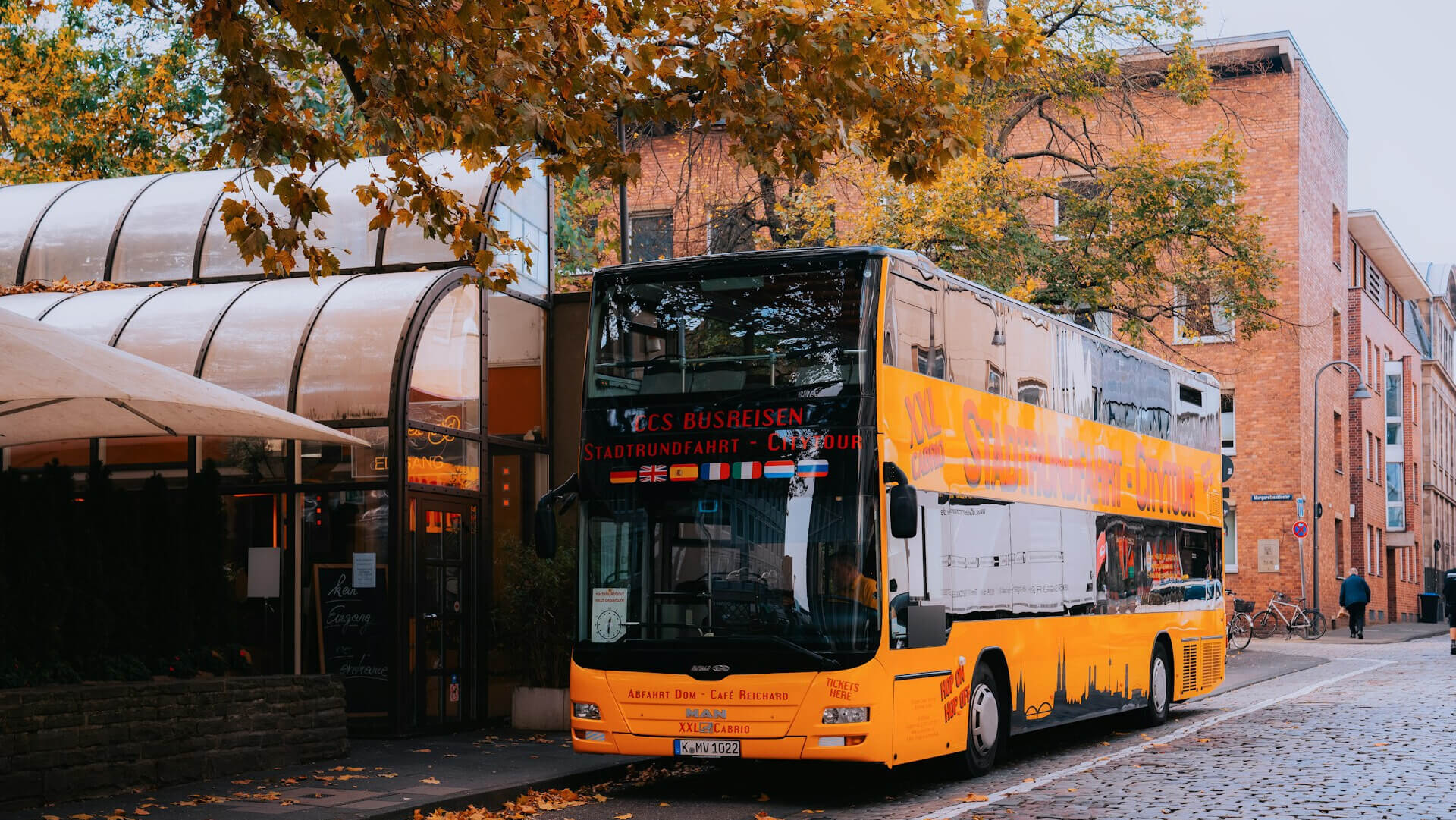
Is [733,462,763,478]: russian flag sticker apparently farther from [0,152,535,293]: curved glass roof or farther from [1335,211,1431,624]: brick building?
[1335,211,1431,624]: brick building

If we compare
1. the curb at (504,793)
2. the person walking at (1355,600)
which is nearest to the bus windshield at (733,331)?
the curb at (504,793)

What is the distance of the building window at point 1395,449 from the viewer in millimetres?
58656

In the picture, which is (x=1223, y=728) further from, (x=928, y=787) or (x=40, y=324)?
(x=40, y=324)

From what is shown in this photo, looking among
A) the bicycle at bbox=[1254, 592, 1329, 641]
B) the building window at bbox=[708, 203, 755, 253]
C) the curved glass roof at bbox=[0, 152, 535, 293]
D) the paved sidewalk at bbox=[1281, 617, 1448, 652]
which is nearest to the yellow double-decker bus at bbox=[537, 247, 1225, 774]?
the curved glass roof at bbox=[0, 152, 535, 293]

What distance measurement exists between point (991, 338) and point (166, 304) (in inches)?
353

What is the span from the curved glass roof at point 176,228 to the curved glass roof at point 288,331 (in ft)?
1.58

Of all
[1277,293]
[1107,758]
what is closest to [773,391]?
[1107,758]

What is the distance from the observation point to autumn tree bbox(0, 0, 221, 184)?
26.4 meters

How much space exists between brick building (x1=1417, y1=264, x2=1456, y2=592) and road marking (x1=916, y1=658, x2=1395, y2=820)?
48.8 m

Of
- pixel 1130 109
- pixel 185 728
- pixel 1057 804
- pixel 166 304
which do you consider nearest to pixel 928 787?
pixel 1057 804

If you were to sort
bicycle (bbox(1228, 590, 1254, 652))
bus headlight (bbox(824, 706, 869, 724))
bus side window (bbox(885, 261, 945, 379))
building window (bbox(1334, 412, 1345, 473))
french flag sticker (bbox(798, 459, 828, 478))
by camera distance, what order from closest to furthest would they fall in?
bus headlight (bbox(824, 706, 869, 724)) → french flag sticker (bbox(798, 459, 828, 478)) → bus side window (bbox(885, 261, 945, 379)) → bicycle (bbox(1228, 590, 1254, 652)) → building window (bbox(1334, 412, 1345, 473))

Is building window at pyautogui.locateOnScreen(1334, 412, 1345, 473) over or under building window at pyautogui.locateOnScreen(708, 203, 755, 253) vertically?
under

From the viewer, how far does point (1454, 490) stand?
263 ft

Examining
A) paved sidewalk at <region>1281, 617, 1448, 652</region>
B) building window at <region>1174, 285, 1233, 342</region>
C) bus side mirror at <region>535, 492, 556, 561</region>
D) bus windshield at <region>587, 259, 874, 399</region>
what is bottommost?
paved sidewalk at <region>1281, 617, 1448, 652</region>
